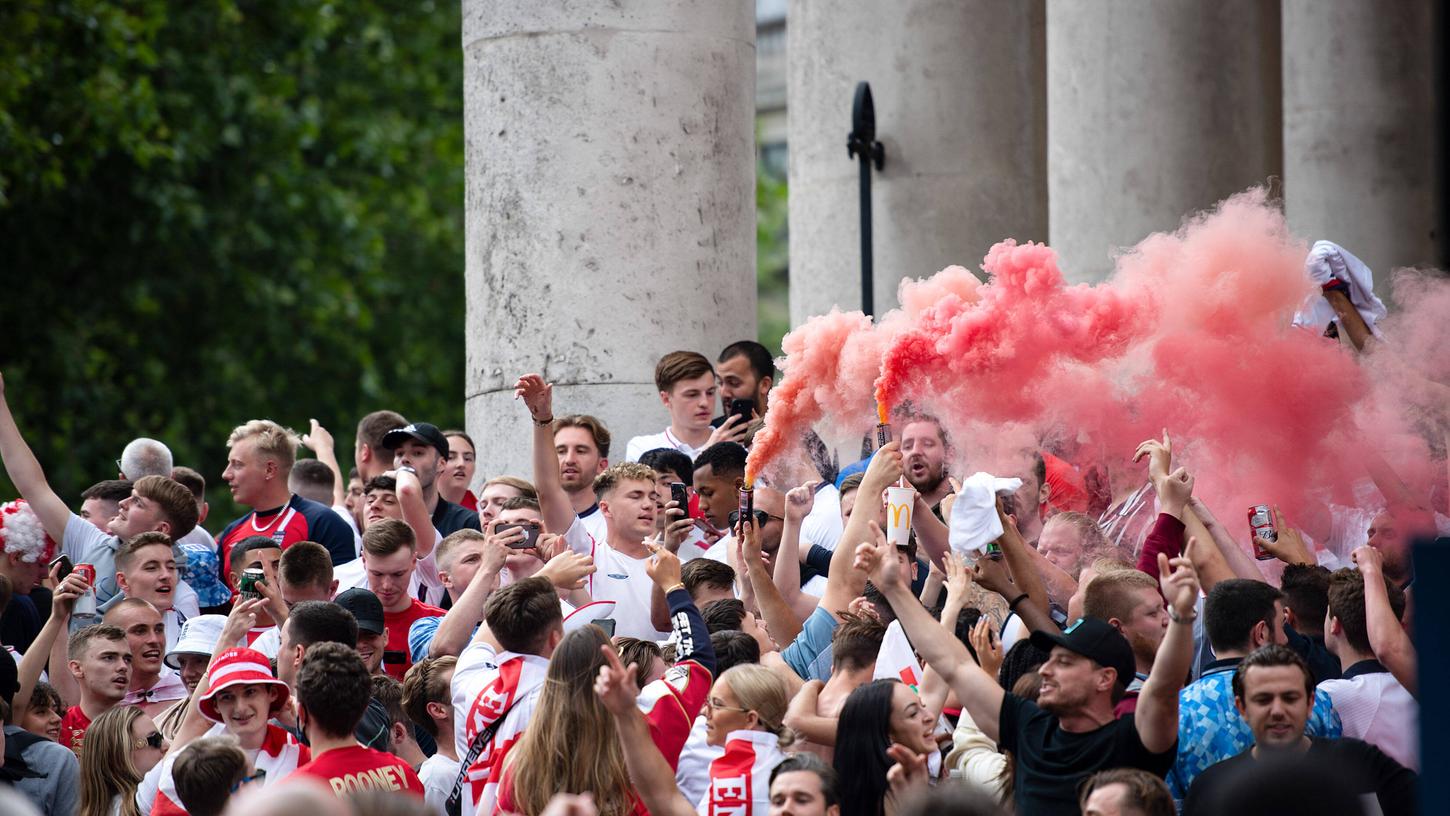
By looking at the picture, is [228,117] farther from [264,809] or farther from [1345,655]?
[264,809]

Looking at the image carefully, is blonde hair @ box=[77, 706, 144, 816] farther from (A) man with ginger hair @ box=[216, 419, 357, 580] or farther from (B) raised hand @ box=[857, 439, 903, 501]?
(B) raised hand @ box=[857, 439, 903, 501]

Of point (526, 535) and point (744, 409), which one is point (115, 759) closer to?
point (526, 535)

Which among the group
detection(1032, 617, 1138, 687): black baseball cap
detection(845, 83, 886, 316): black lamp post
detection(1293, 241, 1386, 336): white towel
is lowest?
detection(1032, 617, 1138, 687): black baseball cap

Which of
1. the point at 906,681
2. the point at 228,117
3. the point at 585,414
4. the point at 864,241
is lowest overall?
the point at 906,681

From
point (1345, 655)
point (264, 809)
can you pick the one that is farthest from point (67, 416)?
point (264, 809)

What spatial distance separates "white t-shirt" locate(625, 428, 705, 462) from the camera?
11227 millimetres

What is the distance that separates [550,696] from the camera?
22.7ft

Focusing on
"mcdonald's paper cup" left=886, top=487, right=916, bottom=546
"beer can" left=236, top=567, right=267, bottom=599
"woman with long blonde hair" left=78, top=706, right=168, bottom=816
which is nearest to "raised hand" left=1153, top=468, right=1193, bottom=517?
"mcdonald's paper cup" left=886, top=487, right=916, bottom=546

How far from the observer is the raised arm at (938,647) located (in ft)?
23.2

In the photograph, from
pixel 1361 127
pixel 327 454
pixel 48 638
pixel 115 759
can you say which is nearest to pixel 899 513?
pixel 115 759

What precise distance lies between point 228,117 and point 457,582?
1757cm

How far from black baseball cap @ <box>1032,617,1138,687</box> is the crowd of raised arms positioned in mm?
15

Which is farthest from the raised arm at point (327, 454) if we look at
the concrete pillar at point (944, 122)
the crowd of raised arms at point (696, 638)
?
the concrete pillar at point (944, 122)

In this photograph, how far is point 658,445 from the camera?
11.3 metres
